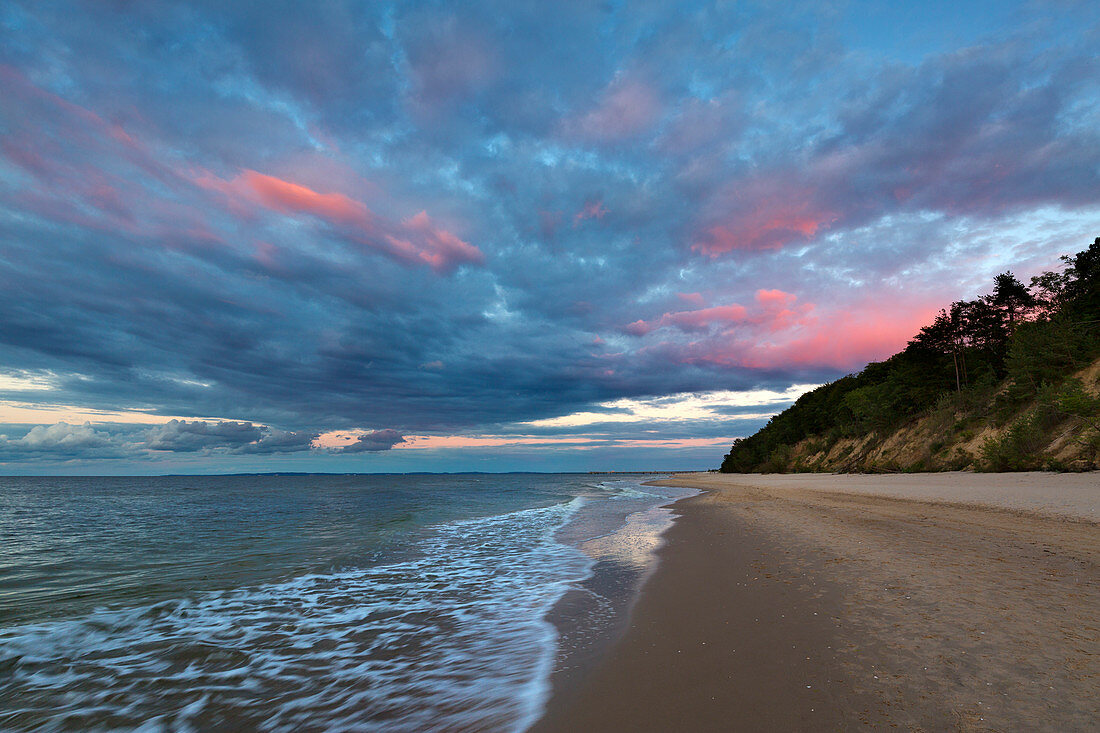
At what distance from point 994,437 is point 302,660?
44210 millimetres

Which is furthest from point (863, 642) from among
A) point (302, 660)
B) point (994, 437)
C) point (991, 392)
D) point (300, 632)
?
point (991, 392)

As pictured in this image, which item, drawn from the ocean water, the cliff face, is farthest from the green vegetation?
the ocean water

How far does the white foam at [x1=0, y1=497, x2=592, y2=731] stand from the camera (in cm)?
461

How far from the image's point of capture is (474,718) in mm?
4273

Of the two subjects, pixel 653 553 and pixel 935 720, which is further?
pixel 653 553

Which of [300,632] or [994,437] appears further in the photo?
[994,437]

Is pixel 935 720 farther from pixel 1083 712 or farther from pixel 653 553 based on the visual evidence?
pixel 653 553

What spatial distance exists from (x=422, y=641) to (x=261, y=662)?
207 cm

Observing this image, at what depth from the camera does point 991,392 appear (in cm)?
3941

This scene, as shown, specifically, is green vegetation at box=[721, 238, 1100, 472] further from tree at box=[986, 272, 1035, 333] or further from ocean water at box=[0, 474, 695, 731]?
ocean water at box=[0, 474, 695, 731]

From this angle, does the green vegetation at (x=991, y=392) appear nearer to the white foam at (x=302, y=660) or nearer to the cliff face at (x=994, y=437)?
the cliff face at (x=994, y=437)

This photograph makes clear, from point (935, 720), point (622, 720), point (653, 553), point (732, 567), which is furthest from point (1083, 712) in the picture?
point (653, 553)

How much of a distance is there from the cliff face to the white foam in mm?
29064

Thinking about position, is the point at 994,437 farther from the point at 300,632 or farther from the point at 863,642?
the point at 300,632
